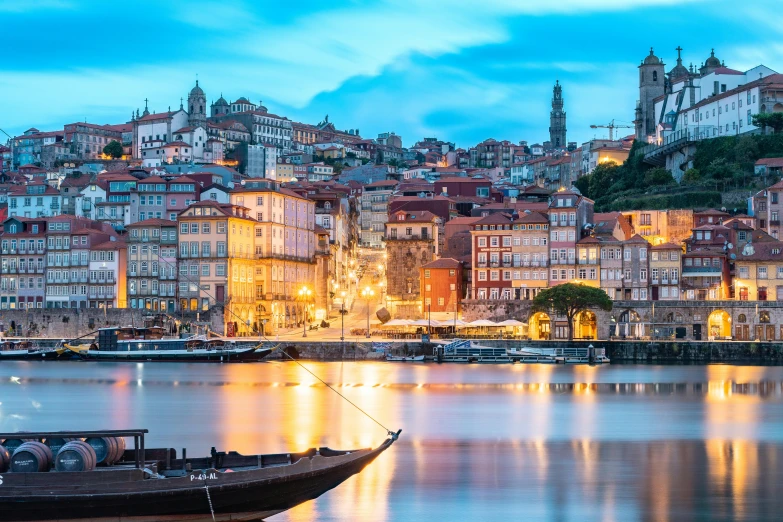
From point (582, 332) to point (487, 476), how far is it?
179ft

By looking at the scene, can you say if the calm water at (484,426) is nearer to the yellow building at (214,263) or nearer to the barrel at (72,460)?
the barrel at (72,460)

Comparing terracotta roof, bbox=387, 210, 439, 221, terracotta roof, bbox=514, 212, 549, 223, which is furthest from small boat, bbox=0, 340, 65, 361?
terracotta roof, bbox=514, 212, 549, 223

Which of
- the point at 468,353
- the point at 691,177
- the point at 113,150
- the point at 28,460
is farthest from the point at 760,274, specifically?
the point at 113,150

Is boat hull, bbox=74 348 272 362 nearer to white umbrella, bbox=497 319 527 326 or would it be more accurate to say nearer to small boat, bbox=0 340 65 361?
small boat, bbox=0 340 65 361

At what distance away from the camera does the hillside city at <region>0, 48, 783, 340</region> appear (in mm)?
86562

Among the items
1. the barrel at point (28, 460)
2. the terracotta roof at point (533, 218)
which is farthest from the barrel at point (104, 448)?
the terracotta roof at point (533, 218)

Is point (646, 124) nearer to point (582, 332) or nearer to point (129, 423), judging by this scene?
point (582, 332)

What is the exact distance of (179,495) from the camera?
21219mm

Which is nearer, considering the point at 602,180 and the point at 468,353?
the point at 468,353

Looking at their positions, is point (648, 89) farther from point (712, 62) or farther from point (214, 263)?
point (214, 263)

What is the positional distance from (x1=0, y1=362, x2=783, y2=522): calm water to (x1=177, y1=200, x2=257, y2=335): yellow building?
12.3 meters

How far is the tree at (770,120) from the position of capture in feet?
334

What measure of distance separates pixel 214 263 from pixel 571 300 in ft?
85.3

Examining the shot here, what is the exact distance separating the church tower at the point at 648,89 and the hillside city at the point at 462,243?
0.94m
